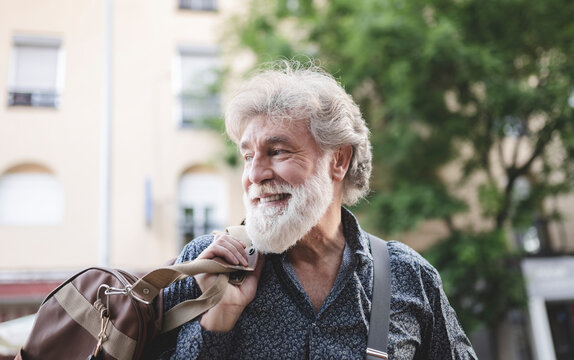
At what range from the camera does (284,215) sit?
2.04 m

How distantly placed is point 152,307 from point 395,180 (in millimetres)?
7839

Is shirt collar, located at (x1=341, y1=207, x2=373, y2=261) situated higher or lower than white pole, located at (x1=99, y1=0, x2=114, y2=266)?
lower

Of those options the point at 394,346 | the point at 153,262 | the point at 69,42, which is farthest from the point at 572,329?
the point at 69,42

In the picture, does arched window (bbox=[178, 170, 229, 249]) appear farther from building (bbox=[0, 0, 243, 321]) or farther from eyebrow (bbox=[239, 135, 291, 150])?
eyebrow (bbox=[239, 135, 291, 150])

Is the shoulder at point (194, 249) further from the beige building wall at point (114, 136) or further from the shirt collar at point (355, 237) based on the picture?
the beige building wall at point (114, 136)

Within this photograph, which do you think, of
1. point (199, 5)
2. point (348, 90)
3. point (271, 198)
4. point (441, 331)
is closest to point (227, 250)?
point (271, 198)

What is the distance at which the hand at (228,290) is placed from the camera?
1721 mm

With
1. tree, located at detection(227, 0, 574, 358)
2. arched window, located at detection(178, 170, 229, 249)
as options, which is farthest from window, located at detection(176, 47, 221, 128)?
tree, located at detection(227, 0, 574, 358)

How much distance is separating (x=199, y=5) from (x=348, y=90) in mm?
5026

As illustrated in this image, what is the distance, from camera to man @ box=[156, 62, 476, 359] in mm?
1811

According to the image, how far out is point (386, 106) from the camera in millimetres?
Result: 8922

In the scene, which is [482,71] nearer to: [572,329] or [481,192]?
[481,192]

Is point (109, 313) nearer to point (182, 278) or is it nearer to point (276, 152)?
point (182, 278)

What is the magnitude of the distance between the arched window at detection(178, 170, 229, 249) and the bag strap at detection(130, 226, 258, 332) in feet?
30.2
